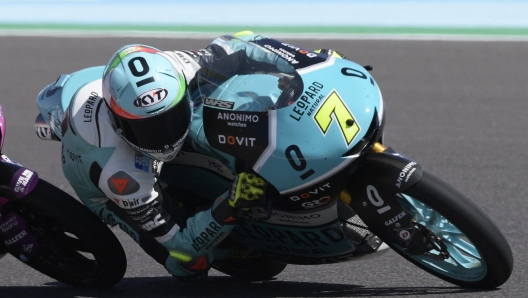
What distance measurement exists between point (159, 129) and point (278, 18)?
807 cm

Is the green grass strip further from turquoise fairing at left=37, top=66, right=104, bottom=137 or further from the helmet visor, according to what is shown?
the helmet visor

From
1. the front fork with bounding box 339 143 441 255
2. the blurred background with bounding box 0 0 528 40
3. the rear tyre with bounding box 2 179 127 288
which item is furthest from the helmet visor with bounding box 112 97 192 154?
the blurred background with bounding box 0 0 528 40

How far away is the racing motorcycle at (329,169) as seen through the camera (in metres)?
3.22

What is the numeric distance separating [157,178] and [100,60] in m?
5.83

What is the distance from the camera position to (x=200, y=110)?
3.46m

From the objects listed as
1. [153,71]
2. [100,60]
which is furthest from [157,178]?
[100,60]

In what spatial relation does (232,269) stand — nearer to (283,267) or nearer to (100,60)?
(283,267)

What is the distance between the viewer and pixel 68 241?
12.9 ft

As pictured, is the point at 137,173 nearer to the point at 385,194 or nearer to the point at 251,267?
the point at 251,267

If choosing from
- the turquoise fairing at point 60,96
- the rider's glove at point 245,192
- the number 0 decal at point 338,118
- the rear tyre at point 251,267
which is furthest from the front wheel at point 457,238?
the turquoise fairing at point 60,96

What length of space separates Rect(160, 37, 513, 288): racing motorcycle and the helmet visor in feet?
0.34

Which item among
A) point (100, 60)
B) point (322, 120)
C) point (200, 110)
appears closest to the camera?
point (322, 120)

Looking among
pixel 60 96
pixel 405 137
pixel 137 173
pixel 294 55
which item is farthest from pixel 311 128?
pixel 405 137

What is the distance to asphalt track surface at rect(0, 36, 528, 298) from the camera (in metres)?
3.91
